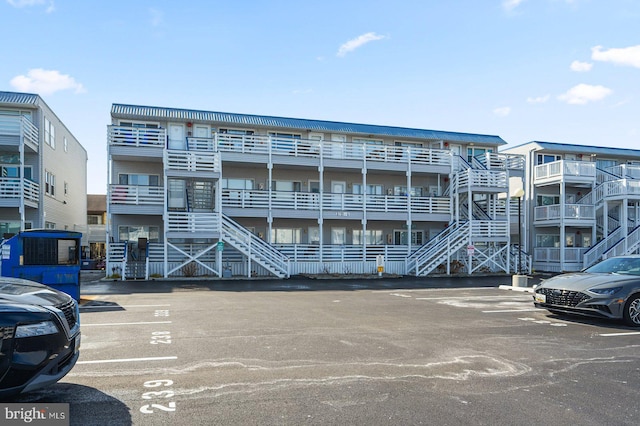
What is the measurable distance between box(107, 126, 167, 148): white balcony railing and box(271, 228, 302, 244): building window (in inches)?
330

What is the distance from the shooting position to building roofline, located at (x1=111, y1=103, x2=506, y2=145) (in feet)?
84.5

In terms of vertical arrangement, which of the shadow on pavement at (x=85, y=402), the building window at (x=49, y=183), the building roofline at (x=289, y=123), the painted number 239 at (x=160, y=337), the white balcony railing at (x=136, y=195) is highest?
the building roofline at (x=289, y=123)

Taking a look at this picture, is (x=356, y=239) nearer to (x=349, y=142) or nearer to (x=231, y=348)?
(x=349, y=142)

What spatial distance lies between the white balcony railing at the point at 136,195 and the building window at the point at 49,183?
22.5ft

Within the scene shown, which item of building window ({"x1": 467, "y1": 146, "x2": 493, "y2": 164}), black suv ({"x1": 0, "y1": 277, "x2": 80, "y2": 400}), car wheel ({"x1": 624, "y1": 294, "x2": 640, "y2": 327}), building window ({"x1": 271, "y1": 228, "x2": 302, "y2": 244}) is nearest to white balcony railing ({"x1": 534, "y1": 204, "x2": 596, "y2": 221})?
building window ({"x1": 467, "y1": 146, "x2": 493, "y2": 164})

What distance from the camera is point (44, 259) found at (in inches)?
502

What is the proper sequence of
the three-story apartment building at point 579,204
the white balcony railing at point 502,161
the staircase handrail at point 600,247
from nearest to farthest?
the staircase handrail at point 600,247 < the three-story apartment building at point 579,204 < the white balcony railing at point 502,161

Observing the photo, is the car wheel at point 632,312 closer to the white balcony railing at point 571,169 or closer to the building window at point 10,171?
the white balcony railing at point 571,169

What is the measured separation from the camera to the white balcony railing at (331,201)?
25141 mm

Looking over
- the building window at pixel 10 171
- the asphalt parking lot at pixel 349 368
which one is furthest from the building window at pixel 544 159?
the building window at pixel 10 171

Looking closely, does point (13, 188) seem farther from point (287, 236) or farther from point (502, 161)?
point (502, 161)

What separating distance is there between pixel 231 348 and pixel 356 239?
72.8 feet

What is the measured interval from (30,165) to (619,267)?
2793cm

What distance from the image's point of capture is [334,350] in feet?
24.3
